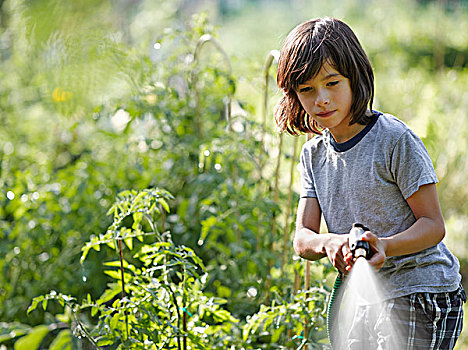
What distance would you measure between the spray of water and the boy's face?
325 mm

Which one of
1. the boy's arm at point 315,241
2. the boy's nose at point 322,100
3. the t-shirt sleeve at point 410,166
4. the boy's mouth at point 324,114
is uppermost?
the boy's nose at point 322,100

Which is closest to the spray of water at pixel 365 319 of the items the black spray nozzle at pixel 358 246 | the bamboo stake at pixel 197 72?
the black spray nozzle at pixel 358 246

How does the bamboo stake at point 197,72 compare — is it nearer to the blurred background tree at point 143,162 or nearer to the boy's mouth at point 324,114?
the blurred background tree at point 143,162

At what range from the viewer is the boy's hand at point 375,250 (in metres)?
1.06

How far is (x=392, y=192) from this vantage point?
1.24 meters

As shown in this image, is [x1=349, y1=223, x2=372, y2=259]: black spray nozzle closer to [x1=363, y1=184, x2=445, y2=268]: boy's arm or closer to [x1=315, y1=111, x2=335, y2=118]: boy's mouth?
[x1=363, y1=184, x2=445, y2=268]: boy's arm

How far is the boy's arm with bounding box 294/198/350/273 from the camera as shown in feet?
3.69

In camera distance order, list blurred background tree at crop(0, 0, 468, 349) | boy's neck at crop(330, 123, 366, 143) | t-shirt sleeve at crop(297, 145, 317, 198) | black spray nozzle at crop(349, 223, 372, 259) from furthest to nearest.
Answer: blurred background tree at crop(0, 0, 468, 349), t-shirt sleeve at crop(297, 145, 317, 198), boy's neck at crop(330, 123, 366, 143), black spray nozzle at crop(349, 223, 372, 259)

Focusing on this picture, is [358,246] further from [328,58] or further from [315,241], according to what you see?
[328,58]

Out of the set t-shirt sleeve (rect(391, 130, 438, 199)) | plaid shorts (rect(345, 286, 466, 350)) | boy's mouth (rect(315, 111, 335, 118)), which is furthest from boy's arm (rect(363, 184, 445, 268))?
boy's mouth (rect(315, 111, 335, 118))

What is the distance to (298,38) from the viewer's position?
123 cm

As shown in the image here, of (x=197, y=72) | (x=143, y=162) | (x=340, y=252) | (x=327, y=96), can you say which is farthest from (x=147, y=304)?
(x=197, y=72)

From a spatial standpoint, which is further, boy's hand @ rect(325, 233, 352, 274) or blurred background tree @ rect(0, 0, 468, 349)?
blurred background tree @ rect(0, 0, 468, 349)

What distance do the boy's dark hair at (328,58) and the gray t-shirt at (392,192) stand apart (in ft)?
0.24
